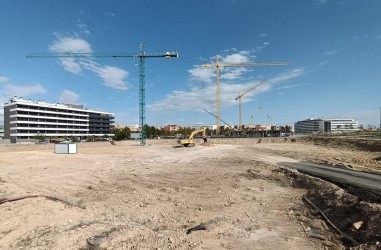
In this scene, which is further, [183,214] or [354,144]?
[354,144]

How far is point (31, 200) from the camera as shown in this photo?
1606 cm

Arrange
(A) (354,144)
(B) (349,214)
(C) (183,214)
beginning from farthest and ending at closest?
1. (A) (354,144)
2. (C) (183,214)
3. (B) (349,214)

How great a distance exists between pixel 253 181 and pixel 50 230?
14874 mm

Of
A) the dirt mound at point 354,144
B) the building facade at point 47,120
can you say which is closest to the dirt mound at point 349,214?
the dirt mound at point 354,144

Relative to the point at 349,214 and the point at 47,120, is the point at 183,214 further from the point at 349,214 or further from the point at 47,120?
the point at 47,120

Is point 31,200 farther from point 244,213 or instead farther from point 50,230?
point 244,213

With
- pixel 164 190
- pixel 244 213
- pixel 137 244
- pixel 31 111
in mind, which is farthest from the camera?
pixel 31 111

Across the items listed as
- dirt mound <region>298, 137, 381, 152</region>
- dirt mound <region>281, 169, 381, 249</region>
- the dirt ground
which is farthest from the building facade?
dirt mound <region>281, 169, 381, 249</region>

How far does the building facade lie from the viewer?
13200cm

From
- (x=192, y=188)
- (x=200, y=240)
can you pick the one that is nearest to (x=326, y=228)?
(x=200, y=240)

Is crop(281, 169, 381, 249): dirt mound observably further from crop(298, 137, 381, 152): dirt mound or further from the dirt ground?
crop(298, 137, 381, 152): dirt mound

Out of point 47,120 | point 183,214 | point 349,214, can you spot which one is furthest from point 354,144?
point 47,120

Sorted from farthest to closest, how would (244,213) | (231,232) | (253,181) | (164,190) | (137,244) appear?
(253,181) < (164,190) < (244,213) < (231,232) < (137,244)

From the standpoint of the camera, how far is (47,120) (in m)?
146
